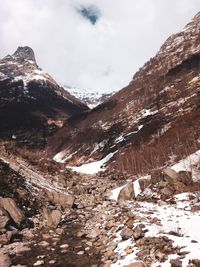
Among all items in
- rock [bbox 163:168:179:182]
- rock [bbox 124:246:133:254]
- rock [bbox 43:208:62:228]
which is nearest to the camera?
rock [bbox 124:246:133:254]

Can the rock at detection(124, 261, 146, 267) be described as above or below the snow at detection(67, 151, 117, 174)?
below

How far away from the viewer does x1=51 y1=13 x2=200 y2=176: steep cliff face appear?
208 feet

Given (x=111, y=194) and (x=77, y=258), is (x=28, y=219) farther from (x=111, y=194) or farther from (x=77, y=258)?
(x=111, y=194)

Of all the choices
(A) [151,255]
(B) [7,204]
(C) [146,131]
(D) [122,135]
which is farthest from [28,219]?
(D) [122,135]

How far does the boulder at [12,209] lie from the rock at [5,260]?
21.5 ft

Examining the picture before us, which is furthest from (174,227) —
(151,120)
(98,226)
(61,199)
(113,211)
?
(151,120)

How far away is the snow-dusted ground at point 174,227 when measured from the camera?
44.8 feet

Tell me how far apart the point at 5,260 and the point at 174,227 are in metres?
7.60

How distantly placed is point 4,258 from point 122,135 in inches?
3464

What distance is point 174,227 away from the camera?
1767 centimetres

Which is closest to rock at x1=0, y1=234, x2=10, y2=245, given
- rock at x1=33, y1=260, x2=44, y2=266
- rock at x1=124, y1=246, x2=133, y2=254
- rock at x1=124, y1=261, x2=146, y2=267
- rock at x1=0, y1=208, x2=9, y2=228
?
rock at x1=0, y1=208, x2=9, y2=228

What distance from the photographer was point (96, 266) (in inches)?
597

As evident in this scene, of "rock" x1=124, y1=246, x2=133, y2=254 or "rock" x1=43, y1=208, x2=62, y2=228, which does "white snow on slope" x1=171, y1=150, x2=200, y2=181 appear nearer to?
"rock" x1=43, y1=208, x2=62, y2=228

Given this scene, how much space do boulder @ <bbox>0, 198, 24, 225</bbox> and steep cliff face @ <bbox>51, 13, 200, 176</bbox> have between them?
28483 mm
